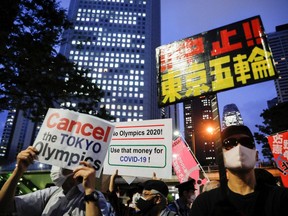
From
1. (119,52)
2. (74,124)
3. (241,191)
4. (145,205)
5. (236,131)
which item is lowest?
(145,205)

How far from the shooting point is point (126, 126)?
4.94m

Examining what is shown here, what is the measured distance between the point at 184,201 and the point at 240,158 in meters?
2.85

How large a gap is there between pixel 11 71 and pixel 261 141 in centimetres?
3287

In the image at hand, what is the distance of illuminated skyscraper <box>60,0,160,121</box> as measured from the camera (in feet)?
362

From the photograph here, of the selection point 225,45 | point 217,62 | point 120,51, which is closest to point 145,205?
point 217,62

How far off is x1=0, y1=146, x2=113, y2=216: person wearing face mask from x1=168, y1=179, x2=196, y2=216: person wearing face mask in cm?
191

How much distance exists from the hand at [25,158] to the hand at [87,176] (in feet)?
1.61

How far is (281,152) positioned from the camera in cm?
671

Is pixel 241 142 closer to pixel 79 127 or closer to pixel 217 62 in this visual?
pixel 79 127

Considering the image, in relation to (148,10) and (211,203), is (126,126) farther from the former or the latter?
(148,10)

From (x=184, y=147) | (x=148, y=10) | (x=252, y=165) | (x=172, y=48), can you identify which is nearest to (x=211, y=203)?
(x=252, y=165)

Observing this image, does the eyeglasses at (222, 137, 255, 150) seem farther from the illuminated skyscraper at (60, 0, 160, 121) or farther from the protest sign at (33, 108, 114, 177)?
the illuminated skyscraper at (60, 0, 160, 121)

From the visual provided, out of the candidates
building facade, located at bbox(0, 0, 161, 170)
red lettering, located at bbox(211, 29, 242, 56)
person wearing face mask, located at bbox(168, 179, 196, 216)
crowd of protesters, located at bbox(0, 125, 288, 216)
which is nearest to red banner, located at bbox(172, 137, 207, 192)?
person wearing face mask, located at bbox(168, 179, 196, 216)

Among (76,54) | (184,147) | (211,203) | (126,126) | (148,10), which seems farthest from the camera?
(148,10)
